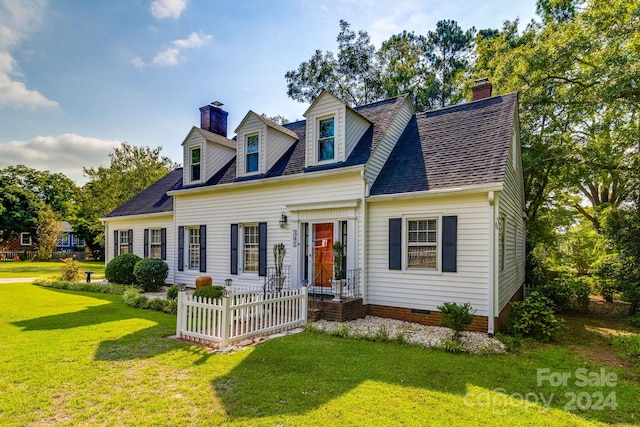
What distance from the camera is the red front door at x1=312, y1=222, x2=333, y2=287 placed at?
10.3 meters

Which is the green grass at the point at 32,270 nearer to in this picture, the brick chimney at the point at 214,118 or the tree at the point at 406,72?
the brick chimney at the point at 214,118

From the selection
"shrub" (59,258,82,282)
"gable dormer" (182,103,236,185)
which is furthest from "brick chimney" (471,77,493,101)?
"shrub" (59,258,82,282)

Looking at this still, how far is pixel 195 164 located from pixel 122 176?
785 inches

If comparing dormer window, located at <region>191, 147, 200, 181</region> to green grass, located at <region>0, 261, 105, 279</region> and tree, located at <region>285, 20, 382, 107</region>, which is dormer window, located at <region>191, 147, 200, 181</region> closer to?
green grass, located at <region>0, 261, 105, 279</region>

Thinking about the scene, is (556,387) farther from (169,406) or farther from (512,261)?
(512,261)

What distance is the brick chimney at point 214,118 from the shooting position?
52.3ft

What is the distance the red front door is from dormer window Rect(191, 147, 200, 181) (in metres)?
6.39

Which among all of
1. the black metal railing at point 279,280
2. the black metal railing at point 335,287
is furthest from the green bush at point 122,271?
the black metal railing at point 335,287

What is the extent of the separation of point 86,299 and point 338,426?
39.2 feet

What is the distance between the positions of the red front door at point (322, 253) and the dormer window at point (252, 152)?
3.64m

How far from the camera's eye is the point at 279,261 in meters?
10.9

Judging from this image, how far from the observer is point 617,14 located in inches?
457

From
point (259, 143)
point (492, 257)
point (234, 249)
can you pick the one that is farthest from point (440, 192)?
point (234, 249)

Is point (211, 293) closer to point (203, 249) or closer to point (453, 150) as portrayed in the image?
point (203, 249)
